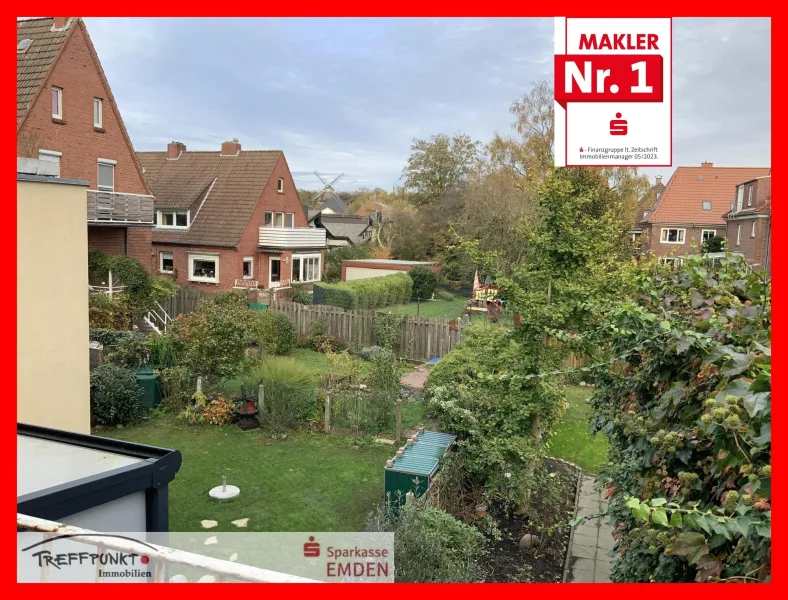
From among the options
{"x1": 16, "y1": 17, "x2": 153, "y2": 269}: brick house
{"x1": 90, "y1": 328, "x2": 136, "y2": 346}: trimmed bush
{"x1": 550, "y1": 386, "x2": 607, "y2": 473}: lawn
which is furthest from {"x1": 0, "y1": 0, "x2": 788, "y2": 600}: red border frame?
{"x1": 16, "y1": 17, "x2": 153, "y2": 269}: brick house

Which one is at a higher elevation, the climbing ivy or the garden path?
the climbing ivy

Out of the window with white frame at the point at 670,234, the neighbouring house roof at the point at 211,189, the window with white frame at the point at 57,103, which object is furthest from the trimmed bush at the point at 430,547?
the window with white frame at the point at 670,234

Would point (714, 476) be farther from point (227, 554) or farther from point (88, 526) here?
point (227, 554)

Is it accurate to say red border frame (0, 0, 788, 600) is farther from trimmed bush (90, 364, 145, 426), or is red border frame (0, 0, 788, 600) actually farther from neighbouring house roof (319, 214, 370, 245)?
neighbouring house roof (319, 214, 370, 245)

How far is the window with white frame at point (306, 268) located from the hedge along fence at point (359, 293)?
620cm

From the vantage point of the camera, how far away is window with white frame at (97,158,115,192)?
24516mm

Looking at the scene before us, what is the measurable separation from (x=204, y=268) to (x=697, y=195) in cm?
3418

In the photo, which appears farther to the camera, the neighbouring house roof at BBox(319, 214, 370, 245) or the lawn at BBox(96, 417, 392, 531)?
the neighbouring house roof at BBox(319, 214, 370, 245)

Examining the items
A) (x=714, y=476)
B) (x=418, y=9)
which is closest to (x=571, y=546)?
(x=714, y=476)

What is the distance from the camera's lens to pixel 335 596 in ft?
8.38

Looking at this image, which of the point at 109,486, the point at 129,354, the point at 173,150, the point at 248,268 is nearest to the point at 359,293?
the point at 248,268

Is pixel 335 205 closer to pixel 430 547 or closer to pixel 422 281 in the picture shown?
pixel 422 281

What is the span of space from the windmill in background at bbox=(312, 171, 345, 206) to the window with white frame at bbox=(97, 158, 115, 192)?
63.3 m

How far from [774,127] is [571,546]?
20.6ft
